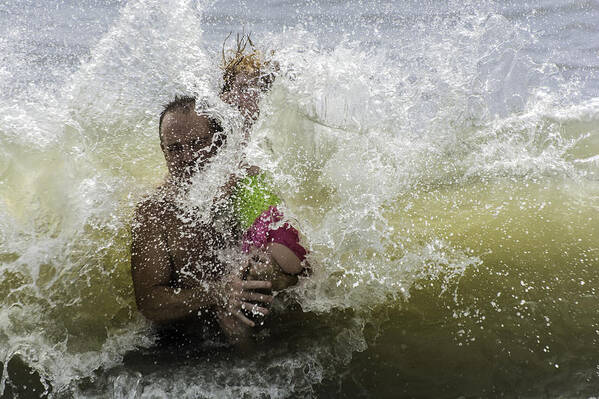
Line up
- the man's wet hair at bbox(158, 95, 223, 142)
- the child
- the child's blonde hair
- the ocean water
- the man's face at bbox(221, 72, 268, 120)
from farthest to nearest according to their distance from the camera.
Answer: the child's blonde hair
the man's face at bbox(221, 72, 268, 120)
the man's wet hair at bbox(158, 95, 223, 142)
the child
the ocean water

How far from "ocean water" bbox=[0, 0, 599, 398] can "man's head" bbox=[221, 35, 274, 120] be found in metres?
0.06

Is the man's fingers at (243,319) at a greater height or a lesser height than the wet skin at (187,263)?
lesser

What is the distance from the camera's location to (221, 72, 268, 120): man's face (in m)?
1.85

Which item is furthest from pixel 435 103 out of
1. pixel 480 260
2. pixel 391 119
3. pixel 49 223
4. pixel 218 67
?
pixel 49 223

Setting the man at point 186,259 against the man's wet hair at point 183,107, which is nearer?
the man at point 186,259

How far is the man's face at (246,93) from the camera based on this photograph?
6.08 ft

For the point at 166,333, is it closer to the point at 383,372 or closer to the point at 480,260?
the point at 383,372

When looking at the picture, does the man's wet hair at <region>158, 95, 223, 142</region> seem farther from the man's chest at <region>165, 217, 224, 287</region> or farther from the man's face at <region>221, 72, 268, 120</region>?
the man's chest at <region>165, 217, 224, 287</region>

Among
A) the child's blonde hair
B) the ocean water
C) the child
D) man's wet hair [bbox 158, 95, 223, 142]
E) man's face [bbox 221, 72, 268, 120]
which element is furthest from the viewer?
the child's blonde hair

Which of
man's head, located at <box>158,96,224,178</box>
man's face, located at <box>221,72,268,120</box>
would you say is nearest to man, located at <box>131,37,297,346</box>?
man's head, located at <box>158,96,224,178</box>

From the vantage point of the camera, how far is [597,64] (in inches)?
141

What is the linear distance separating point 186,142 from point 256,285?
1.84 feet

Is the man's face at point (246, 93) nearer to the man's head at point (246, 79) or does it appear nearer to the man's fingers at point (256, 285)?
the man's head at point (246, 79)

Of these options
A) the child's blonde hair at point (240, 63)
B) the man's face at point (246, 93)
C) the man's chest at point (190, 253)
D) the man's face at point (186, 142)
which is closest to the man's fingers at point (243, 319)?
the man's chest at point (190, 253)
